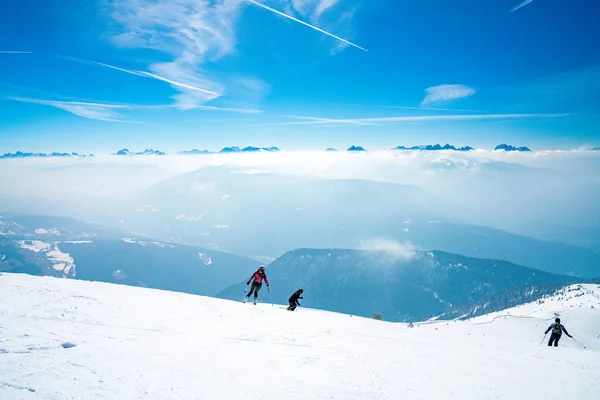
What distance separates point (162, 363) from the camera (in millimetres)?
11805

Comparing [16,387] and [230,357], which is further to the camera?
[230,357]

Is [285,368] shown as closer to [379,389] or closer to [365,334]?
[379,389]

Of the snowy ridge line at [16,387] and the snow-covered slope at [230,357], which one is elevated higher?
the snow-covered slope at [230,357]

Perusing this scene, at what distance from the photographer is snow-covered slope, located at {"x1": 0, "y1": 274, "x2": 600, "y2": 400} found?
1038 cm

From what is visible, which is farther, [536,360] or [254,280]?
[254,280]

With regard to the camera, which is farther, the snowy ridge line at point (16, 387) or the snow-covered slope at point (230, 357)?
the snow-covered slope at point (230, 357)

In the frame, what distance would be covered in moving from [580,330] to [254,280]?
219 ft

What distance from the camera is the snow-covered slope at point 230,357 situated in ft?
34.1

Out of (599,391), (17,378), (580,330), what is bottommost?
(17,378)

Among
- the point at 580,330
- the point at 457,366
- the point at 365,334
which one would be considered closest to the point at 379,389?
the point at 457,366

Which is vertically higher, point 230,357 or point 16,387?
point 230,357

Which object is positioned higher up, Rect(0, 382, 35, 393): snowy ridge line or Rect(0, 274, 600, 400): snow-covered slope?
Rect(0, 274, 600, 400): snow-covered slope

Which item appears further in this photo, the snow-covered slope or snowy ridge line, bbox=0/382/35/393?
the snow-covered slope

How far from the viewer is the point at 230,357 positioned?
13.1 meters
